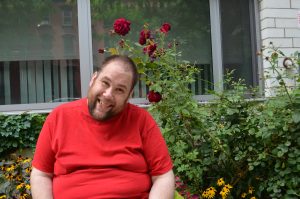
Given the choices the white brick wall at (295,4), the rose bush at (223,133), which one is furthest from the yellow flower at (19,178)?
the white brick wall at (295,4)

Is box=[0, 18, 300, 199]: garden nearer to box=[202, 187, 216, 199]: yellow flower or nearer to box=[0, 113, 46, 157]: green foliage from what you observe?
box=[202, 187, 216, 199]: yellow flower

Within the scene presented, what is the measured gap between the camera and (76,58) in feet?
13.9

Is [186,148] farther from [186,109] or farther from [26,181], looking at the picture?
[26,181]

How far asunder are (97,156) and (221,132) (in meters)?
1.18

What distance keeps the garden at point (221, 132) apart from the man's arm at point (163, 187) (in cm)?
72

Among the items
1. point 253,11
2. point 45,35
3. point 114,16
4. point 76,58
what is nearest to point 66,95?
point 76,58

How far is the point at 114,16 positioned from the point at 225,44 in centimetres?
133

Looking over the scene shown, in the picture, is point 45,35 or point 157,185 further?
point 45,35

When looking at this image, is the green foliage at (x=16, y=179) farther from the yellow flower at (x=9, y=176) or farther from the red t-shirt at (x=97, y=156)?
the red t-shirt at (x=97, y=156)

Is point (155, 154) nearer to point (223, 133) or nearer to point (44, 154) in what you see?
point (44, 154)

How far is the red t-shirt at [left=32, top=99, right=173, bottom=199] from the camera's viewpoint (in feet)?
6.03

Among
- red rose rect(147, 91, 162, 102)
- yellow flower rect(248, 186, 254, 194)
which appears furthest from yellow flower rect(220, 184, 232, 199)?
red rose rect(147, 91, 162, 102)

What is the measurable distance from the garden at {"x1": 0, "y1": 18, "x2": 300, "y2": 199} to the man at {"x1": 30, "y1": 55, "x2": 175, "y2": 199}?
74 centimetres

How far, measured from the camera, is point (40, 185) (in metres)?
1.85
